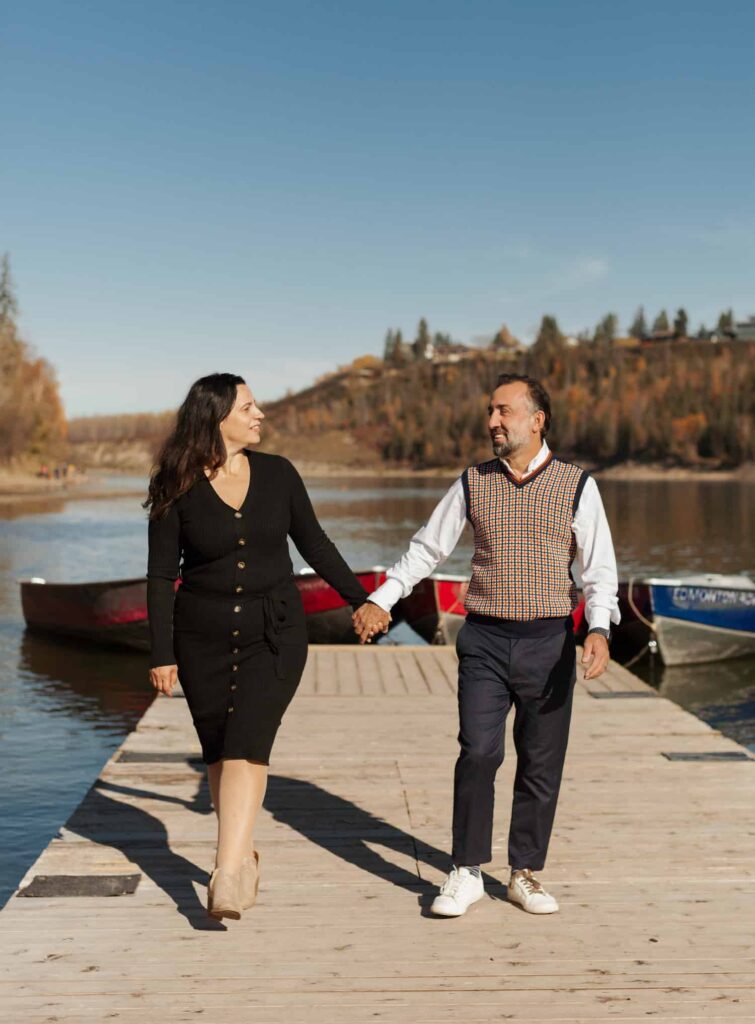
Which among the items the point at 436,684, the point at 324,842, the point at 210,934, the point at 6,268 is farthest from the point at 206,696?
the point at 6,268

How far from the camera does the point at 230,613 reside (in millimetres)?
4262

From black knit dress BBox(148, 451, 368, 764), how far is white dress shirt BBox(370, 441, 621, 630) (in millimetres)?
489

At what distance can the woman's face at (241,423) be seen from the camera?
4289 millimetres

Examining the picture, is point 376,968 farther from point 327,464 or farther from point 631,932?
point 327,464

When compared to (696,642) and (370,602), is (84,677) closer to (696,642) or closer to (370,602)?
(696,642)

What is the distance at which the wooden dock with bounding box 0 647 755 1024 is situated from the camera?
3732 millimetres

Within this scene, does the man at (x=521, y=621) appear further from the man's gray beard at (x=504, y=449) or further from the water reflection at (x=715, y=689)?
the water reflection at (x=715, y=689)

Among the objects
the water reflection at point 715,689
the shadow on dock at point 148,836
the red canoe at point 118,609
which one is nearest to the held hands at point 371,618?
the shadow on dock at point 148,836

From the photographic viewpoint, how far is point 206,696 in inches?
170

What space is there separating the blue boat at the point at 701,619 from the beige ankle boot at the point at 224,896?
→ 512 inches

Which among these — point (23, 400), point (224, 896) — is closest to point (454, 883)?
point (224, 896)

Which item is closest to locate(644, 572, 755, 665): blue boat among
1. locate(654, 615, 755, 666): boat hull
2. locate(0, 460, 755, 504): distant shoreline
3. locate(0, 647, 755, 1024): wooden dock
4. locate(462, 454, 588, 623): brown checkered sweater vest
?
locate(654, 615, 755, 666): boat hull

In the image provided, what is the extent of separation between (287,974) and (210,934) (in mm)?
513

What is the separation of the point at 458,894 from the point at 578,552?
145 centimetres
